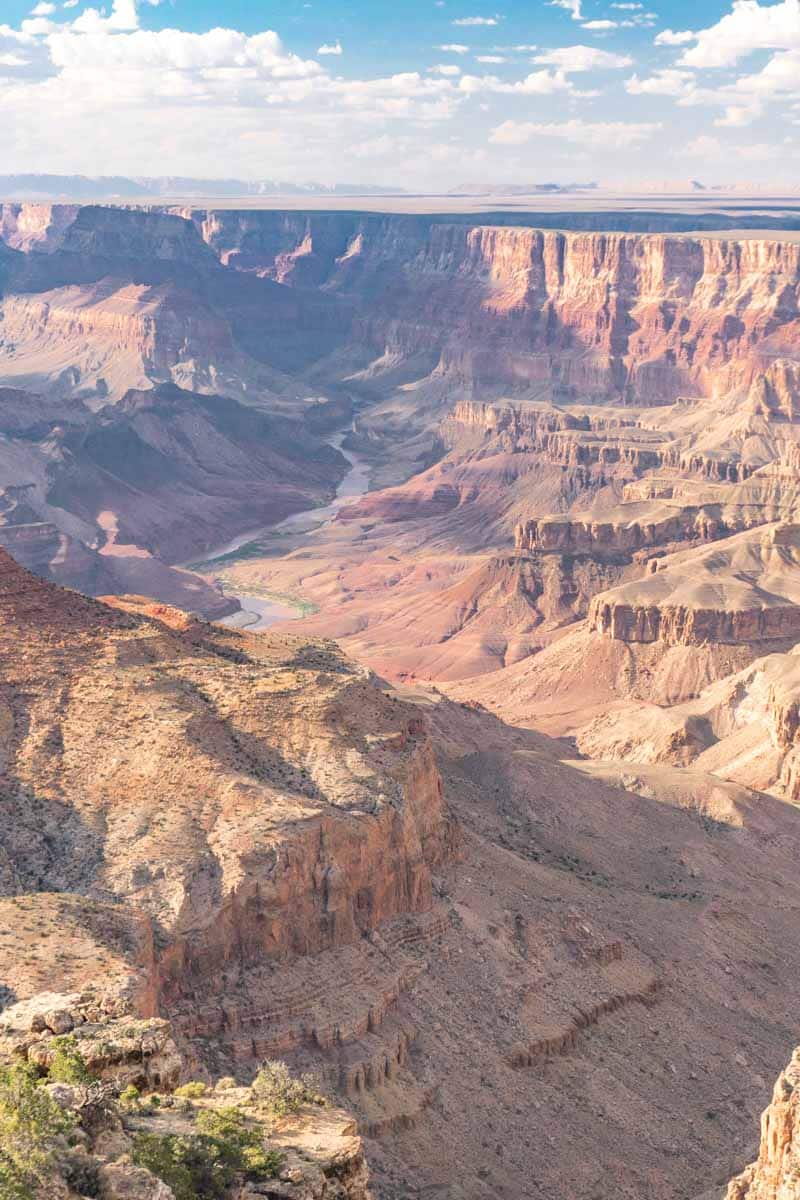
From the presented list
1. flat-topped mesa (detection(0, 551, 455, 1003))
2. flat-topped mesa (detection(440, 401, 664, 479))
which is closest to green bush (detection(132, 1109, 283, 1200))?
flat-topped mesa (detection(0, 551, 455, 1003))

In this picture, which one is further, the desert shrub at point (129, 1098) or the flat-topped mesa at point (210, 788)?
the flat-topped mesa at point (210, 788)

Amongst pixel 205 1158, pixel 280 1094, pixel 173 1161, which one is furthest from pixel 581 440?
pixel 173 1161

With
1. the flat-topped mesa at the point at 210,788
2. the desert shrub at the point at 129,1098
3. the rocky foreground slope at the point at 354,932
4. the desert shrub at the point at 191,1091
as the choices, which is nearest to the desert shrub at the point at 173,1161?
the desert shrub at the point at 129,1098

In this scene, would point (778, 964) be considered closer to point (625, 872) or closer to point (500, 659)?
point (625, 872)

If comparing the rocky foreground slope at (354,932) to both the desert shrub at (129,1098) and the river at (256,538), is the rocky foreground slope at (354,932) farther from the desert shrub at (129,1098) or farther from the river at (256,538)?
the river at (256,538)

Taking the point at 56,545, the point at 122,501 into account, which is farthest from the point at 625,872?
the point at 122,501

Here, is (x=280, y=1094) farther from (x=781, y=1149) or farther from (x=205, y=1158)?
(x=781, y=1149)
